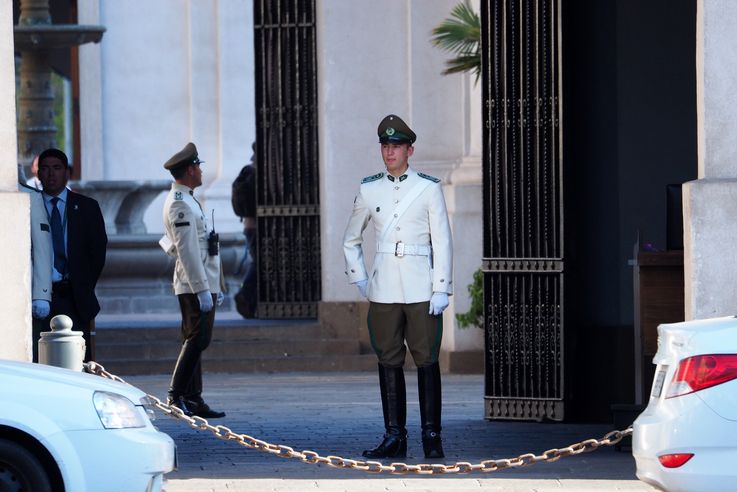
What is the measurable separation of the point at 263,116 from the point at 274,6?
116 cm

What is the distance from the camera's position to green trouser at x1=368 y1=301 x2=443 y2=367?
35.2 ft

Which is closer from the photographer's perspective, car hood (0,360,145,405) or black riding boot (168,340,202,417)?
car hood (0,360,145,405)

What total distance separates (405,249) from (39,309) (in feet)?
7.12

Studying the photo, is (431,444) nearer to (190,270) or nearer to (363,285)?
(363,285)

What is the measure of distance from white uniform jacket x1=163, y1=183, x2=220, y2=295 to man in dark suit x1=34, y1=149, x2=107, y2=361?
4.53 feet

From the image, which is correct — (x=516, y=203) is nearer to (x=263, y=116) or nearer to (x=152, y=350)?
(x=152, y=350)

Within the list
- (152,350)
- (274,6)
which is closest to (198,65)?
(274,6)

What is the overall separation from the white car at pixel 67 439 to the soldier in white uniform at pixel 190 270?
15.9ft

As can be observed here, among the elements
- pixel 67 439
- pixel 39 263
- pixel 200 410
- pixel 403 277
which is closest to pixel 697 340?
pixel 67 439

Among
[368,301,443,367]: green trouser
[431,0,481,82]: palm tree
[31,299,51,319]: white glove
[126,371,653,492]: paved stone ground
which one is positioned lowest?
[126,371,653,492]: paved stone ground

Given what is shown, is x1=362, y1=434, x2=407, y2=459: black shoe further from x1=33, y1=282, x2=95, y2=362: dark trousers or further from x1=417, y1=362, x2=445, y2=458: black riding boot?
x1=33, y1=282, x2=95, y2=362: dark trousers

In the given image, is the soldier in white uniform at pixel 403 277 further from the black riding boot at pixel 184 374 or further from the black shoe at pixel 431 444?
the black riding boot at pixel 184 374

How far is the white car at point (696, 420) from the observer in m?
7.72

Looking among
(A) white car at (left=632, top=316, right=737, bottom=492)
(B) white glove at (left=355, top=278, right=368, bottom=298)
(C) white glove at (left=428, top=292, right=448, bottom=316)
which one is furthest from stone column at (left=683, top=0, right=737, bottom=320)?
(A) white car at (left=632, top=316, right=737, bottom=492)
